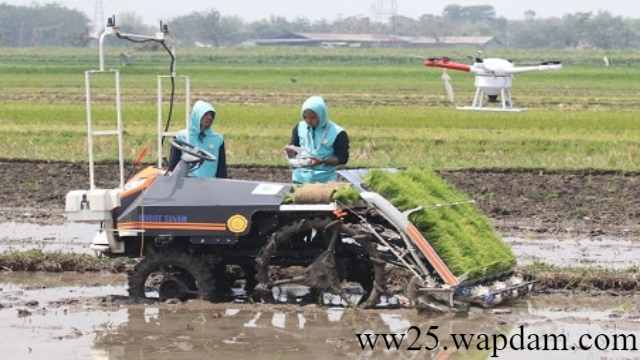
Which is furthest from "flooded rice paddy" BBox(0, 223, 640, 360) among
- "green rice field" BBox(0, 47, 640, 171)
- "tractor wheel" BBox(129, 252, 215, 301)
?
"green rice field" BBox(0, 47, 640, 171)

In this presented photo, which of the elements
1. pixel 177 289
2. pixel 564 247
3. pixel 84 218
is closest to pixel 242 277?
pixel 177 289

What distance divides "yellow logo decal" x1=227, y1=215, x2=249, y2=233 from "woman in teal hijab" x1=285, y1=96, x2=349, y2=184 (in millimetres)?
814

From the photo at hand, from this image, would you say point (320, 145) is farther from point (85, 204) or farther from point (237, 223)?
point (85, 204)

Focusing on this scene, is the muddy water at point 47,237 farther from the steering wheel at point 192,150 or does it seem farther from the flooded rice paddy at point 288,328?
the steering wheel at point 192,150

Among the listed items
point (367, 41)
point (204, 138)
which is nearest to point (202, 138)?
point (204, 138)

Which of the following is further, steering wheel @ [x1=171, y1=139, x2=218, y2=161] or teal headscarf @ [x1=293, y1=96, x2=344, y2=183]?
teal headscarf @ [x1=293, y1=96, x2=344, y2=183]

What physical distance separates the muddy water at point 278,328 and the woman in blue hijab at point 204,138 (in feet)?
3.87

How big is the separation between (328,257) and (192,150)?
1.37 m

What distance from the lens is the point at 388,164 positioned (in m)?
21.1

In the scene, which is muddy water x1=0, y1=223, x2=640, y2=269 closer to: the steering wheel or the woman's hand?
the woman's hand

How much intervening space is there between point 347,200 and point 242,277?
5.18 ft

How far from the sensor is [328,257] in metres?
9.85

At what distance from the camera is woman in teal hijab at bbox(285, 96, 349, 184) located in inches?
411

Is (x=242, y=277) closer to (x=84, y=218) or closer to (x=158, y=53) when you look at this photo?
(x=84, y=218)
